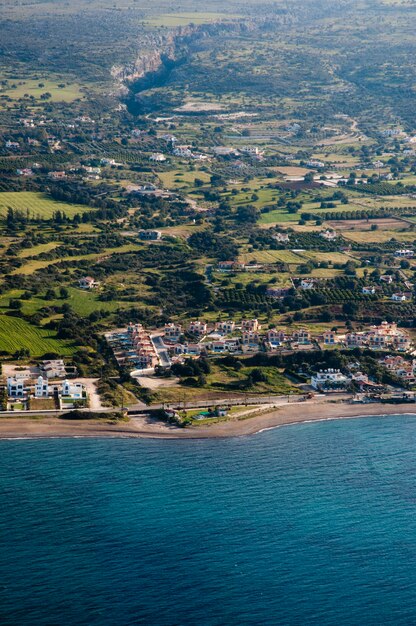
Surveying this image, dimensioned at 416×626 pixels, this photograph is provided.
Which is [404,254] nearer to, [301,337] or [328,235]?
[328,235]

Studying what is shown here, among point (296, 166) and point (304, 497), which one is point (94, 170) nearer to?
point (296, 166)

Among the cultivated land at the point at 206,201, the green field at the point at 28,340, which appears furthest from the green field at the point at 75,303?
the green field at the point at 28,340

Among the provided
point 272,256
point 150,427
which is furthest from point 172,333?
point 272,256

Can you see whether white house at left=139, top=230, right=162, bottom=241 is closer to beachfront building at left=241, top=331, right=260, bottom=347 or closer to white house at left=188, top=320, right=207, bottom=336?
white house at left=188, top=320, right=207, bottom=336

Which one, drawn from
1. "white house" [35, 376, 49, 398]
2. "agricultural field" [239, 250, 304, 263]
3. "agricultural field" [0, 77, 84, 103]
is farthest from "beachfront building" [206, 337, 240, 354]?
"agricultural field" [0, 77, 84, 103]

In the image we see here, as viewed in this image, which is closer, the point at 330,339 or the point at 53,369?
the point at 53,369

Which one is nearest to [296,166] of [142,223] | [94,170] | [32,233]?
[94,170]

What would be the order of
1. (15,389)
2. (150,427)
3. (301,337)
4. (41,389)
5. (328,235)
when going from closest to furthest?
(150,427)
(15,389)
(41,389)
(301,337)
(328,235)
